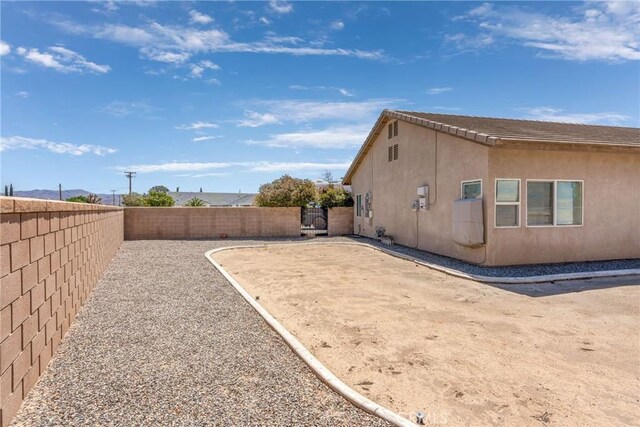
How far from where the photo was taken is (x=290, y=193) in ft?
71.7

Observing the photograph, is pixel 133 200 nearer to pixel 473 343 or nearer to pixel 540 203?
pixel 540 203

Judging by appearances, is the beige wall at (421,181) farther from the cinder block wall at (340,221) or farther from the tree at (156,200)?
the tree at (156,200)

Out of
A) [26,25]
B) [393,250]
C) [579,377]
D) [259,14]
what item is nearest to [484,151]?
[393,250]

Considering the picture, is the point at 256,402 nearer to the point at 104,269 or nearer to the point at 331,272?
the point at 331,272

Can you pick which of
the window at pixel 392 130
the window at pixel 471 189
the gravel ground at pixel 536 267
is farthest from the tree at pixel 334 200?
the window at pixel 471 189

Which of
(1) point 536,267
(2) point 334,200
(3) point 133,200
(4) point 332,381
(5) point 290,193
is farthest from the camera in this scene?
(3) point 133,200

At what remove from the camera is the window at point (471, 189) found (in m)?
10.6

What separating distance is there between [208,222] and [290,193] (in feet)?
16.8

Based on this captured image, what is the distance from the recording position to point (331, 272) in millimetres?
10312

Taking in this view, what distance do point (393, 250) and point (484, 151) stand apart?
5403 mm

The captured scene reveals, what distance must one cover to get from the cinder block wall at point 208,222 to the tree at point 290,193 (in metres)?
0.93

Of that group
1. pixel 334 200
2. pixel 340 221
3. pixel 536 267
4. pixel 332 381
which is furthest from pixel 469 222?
pixel 334 200

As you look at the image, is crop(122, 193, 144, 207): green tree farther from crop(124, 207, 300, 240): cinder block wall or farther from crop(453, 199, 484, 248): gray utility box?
crop(453, 199, 484, 248): gray utility box

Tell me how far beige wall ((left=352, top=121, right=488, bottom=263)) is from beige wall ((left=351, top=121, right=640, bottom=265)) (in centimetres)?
3
